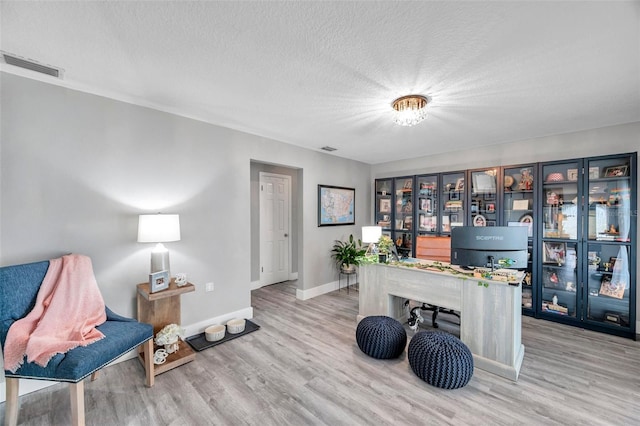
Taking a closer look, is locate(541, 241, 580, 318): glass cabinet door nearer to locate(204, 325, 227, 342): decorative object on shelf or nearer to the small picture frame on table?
locate(204, 325, 227, 342): decorative object on shelf

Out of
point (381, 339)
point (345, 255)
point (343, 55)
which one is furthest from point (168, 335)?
point (345, 255)

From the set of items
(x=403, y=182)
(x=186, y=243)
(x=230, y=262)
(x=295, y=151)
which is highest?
(x=295, y=151)

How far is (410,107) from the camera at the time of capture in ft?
7.70

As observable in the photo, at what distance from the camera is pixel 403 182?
16.0 ft

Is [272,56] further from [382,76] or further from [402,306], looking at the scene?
[402,306]

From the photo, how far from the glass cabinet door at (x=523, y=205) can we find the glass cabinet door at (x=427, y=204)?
96 centimetres

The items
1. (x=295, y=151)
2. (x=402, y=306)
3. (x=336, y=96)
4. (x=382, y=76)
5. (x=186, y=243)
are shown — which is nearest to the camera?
(x=382, y=76)

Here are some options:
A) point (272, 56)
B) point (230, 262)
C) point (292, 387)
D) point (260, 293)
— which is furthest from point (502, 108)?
point (260, 293)

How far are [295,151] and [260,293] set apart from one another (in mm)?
2500

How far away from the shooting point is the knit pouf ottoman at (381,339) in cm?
240

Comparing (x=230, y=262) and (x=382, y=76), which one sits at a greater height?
(x=382, y=76)

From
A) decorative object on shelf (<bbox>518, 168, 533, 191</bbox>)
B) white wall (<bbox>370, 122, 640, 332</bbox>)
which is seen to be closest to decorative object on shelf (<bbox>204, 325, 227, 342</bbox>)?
white wall (<bbox>370, 122, 640, 332</bbox>)

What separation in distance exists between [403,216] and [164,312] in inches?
159

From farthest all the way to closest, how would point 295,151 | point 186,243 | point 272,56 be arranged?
point 295,151, point 186,243, point 272,56
